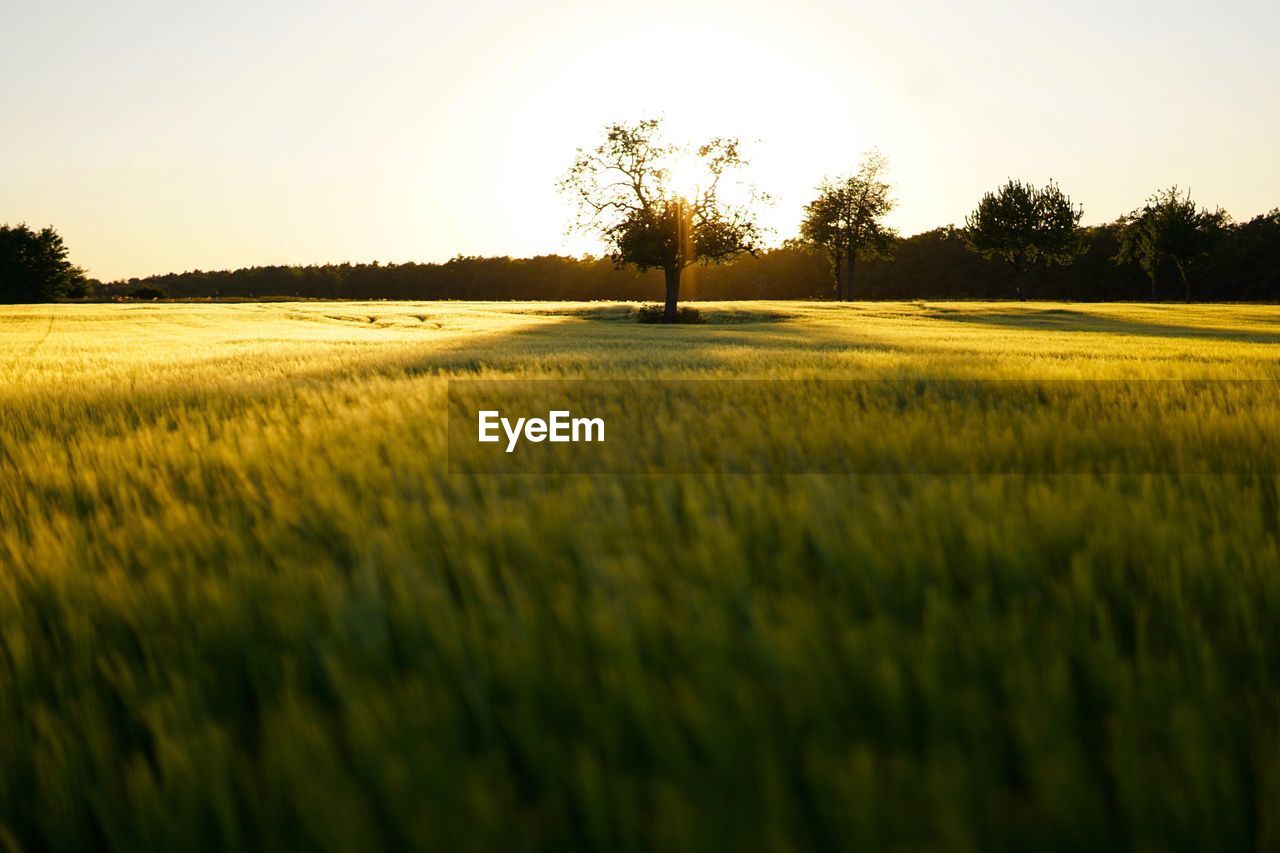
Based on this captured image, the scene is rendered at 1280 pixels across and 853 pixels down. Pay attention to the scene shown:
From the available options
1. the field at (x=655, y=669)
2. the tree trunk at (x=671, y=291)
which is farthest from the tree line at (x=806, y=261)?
the field at (x=655, y=669)

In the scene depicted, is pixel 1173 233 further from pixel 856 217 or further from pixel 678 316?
pixel 678 316

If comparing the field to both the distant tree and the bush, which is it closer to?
the bush

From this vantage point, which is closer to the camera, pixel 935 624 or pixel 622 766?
pixel 622 766

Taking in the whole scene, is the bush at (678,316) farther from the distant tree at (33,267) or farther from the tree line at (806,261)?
the distant tree at (33,267)

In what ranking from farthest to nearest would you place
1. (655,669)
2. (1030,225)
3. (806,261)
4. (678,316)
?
1. (806,261)
2. (1030,225)
3. (678,316)
4. (655,669)

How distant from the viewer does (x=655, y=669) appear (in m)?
0.97

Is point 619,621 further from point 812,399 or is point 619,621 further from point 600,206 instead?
point 600,206

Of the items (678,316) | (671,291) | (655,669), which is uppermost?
(671,291)

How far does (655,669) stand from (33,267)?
108606 millimetres

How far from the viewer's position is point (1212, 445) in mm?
2426

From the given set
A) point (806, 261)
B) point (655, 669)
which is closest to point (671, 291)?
point (655, 669)

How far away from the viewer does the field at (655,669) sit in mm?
716

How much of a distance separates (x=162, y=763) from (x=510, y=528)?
79cm

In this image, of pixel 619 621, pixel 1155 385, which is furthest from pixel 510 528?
pixel 1155 385
